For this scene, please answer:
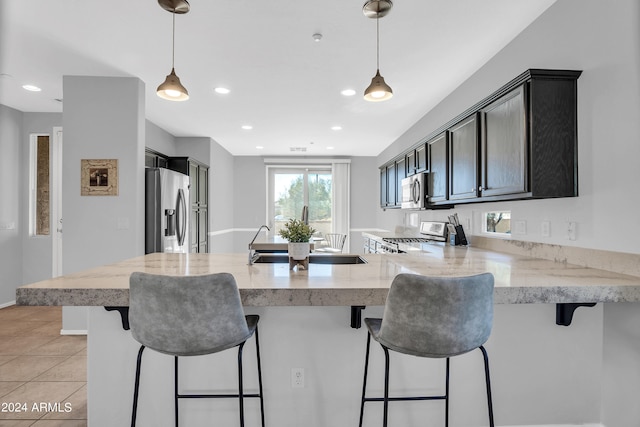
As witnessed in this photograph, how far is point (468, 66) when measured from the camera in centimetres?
304

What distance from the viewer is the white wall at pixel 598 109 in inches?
64.2

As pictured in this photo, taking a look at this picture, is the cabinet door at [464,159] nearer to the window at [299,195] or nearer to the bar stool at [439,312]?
the bar stool at [439,312]

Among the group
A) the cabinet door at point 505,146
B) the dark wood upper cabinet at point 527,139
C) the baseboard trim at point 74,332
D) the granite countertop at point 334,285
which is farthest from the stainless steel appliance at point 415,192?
the baseboard trim at point 74,332

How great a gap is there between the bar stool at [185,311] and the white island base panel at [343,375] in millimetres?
531

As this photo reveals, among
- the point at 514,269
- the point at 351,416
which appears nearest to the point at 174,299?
the point at 351,416

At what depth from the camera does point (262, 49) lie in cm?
275

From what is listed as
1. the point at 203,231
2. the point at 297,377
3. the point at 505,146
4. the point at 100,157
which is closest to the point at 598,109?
the point at 505,146

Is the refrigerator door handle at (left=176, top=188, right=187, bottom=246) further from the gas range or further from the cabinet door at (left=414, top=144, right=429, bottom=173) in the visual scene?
the cabinet door at (left=414, top=144, right=429, bottom=173)

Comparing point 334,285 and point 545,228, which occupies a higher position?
point 545,228

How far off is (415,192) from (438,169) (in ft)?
2.01

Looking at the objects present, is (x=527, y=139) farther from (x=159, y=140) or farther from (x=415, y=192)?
(x=159, y=140)

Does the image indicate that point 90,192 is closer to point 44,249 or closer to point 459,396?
point 44,249

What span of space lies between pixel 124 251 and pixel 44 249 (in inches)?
88.2

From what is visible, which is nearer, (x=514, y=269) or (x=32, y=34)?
(x=514, y=269)
